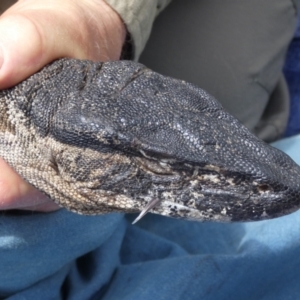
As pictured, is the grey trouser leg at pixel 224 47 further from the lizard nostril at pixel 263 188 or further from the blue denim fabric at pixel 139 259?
the lizard nostril at pixel 263 188

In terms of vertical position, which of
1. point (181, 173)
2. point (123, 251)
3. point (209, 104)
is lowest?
point (123, 251)

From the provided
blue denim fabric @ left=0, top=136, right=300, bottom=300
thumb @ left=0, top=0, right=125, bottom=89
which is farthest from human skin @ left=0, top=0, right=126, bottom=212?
blue denim fabric @ left=0, top=136, right=300, bottom=300

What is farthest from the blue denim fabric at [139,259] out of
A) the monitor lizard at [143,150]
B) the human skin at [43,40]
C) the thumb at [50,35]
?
the thumb at [50,35]

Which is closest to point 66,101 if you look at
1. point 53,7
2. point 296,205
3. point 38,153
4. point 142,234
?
point 38,153

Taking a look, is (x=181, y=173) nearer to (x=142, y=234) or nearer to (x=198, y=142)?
(x=198, y=142)

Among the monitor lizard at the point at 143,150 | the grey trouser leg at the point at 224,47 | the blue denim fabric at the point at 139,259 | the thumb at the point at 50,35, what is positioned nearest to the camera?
the monitor lizard at the point at 143,150

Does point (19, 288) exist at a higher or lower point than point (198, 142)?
lower

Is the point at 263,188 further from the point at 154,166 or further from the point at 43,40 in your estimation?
the point at 43,40

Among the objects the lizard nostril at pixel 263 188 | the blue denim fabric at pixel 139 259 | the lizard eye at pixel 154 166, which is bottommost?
the blue denim fabric at pixel 139 259
